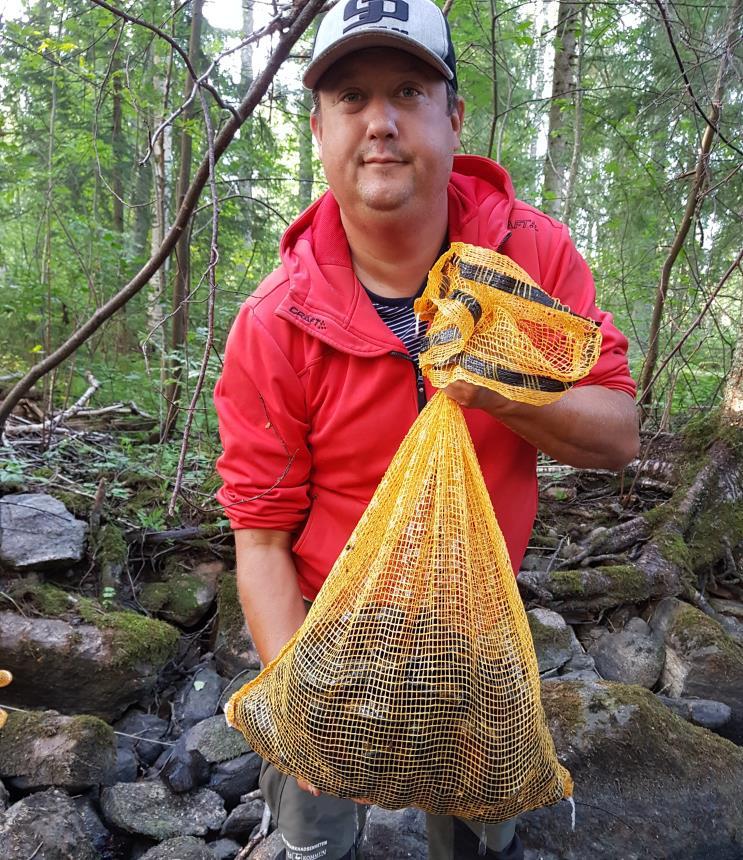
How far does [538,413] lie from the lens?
4.42ft

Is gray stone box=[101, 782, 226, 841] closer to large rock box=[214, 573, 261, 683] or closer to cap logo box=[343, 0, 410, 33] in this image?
large rock box=[214, 573, 261, 683]

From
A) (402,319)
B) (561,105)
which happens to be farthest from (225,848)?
(561,105)

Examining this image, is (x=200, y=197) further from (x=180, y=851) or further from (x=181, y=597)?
(x=180, y=851)

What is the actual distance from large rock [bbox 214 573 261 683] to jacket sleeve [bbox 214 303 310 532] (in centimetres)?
211

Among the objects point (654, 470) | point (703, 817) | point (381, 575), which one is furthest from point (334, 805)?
point (654, 470)

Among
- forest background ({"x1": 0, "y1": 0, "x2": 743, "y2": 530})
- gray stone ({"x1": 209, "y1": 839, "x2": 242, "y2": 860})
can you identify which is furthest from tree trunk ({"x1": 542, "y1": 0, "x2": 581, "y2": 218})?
gray stone ({"x1": 209, "y1": 839, "x2": 242, "y2": 860})

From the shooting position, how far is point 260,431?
1.76 m

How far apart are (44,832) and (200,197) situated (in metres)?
3.30

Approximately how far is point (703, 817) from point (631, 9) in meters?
7.53

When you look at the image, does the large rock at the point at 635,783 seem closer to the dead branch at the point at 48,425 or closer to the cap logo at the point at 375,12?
the cap logo at the point at 375,12

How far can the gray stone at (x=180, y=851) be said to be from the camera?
95.6 inches

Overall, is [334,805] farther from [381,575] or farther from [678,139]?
[678,139]

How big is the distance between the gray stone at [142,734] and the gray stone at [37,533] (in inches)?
40.1

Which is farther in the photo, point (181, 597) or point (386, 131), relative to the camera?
point (181, 597)
